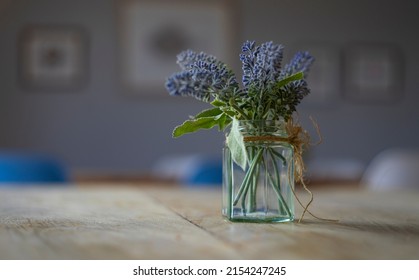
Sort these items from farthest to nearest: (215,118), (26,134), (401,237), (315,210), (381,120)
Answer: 1. (381,120)
2. (26,134)
3. (315,210)
4. (215,118)
5. (401,237)

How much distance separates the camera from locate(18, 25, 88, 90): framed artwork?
5.05 metres

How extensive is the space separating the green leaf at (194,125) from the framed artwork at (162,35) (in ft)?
14.0

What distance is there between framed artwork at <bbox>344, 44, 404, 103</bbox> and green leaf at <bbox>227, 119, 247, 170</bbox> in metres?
4.79

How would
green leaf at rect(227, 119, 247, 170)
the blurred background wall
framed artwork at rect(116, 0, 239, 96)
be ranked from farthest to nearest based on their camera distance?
framed artwork at rect(116, 0, 239, 96), the blurred background wall, green leaf at rect(227, 119, 247, 170)

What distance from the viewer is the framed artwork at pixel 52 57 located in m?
5.05

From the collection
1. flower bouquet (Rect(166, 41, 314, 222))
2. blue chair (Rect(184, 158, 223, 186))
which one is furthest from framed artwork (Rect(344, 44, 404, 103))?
flower bouquet (Rect(166, 41, 314, 222))

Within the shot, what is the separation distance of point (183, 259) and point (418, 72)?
529 cm

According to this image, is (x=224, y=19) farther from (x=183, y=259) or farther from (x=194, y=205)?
(x=183, y=259)

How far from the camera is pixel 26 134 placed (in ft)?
16.5

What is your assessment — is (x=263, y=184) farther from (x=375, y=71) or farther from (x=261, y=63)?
(x=375, y=71)

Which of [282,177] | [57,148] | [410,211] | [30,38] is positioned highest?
[30,38]

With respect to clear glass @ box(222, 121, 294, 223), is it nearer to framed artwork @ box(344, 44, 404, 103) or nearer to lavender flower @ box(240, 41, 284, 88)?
lavender flower @ box(240, 41, 284, 88)

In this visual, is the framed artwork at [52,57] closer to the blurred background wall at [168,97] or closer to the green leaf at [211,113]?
the blurred background wall at [168,97]
